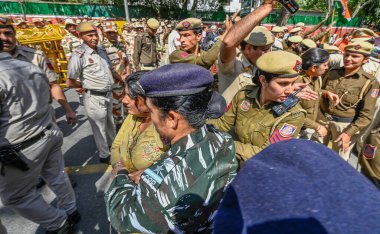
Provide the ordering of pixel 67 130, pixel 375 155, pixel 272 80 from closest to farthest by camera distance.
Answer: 1. pixel 272 80
2. pixel 375 155
3. pixel 67 130

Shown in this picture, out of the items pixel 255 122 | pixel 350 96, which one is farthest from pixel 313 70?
pixel 255 122

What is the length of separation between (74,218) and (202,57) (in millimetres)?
2347

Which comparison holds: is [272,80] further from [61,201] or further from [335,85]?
[61,201]

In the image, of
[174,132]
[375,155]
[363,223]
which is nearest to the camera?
[363,223]

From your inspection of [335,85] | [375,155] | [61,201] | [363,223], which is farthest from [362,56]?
[61,201]

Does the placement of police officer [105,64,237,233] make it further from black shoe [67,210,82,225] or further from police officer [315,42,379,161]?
police officer [315,42,379,161]

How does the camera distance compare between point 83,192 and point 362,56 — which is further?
point 83,192

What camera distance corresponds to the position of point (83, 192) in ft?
10.5

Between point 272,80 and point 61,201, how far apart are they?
252 centimetres

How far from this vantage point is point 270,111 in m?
1.91

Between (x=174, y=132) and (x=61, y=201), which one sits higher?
(x=174, y=132)

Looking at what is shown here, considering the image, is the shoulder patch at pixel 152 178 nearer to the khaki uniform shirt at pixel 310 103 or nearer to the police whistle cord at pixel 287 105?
the police whistle cord at pixel 287 105

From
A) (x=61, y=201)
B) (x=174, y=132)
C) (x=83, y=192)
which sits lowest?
(x=83, y=192)

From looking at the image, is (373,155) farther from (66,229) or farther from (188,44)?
(66,229)
